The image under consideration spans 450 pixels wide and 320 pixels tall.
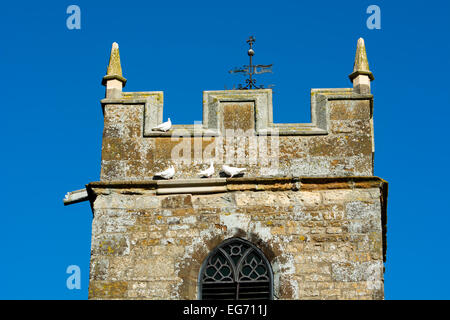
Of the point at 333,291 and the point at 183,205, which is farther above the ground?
the point at 183,205

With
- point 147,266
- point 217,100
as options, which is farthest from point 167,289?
point 217,100

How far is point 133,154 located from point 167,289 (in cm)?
203

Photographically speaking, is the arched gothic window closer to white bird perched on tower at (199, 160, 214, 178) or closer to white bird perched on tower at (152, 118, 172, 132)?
white bird perched on tower at (199, 160, 214, 178)

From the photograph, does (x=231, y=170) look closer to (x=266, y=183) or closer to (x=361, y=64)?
(x=266, y=183)

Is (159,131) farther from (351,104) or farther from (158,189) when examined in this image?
(351,104)

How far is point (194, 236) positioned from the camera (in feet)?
48.9

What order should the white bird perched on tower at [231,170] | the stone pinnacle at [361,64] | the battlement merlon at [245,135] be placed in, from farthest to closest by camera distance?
1. the stone pinnacle at [361,64]
2. the battlement merlon at [245,135]
3. the white bird perched on tower at [231,170]

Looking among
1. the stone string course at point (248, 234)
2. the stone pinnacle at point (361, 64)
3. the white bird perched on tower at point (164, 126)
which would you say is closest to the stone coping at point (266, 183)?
the stone string course at point (248, 234)

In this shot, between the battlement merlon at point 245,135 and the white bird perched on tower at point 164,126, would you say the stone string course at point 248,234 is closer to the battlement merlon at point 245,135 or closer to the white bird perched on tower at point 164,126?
the battlement merlon at point 245,135

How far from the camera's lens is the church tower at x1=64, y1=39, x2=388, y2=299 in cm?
1466

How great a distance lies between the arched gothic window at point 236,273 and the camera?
14.6 meters

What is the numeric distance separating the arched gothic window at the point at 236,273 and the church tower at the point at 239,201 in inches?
0.6

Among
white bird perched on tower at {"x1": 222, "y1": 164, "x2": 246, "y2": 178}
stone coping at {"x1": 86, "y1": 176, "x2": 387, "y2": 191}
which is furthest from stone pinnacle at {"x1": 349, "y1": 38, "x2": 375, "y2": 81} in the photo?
white bird perched on tower at {"x1": 222, "y1": 164, "x2": 246, "y2": 178}

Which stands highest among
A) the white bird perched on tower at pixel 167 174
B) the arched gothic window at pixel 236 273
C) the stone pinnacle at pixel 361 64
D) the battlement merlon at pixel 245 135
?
the stone pinnacle at pixel 361 64
